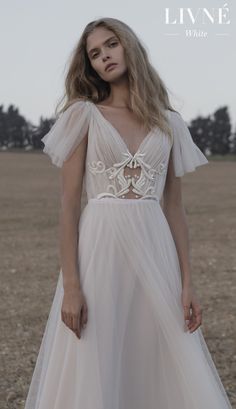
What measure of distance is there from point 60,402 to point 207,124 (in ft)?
203

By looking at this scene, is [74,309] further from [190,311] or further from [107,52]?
[107,52]

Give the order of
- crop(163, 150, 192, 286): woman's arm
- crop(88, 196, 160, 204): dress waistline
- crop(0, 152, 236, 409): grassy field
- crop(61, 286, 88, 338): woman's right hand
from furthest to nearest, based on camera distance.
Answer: crop(0, 152, 236, 409): grassy field, crop(163, 150, 192, 286): woman's arm, crop(88, 196, 160, 204): dress waistline, crop(61, 286, 88, 338): woman's right hand

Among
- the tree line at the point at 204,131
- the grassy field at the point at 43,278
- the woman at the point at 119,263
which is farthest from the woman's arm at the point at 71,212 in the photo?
the tree line at the point at 204,131

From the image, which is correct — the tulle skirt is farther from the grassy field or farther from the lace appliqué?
the grassy field

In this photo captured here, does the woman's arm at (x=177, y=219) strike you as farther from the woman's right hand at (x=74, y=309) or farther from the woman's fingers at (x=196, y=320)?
the woman's right hand at (x=74, y=309)

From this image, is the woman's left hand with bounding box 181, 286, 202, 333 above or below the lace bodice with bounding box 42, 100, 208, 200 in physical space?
below

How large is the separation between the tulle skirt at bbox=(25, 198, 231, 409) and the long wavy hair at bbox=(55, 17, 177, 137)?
0.34m

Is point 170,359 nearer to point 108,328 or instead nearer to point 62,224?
point 108,328

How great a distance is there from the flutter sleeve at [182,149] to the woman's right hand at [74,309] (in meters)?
0.62

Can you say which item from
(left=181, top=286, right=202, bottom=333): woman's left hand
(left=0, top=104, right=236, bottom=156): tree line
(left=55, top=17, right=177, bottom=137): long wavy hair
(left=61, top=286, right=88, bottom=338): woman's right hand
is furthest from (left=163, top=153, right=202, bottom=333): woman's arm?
(left=0, top=104, right=236, bottom=156): tree line

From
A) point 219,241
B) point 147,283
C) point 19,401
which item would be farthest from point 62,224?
point 219,241

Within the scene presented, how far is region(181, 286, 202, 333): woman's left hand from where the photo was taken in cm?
270

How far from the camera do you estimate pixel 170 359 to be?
271 cm

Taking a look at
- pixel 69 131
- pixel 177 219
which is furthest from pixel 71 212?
pixel 177 219
